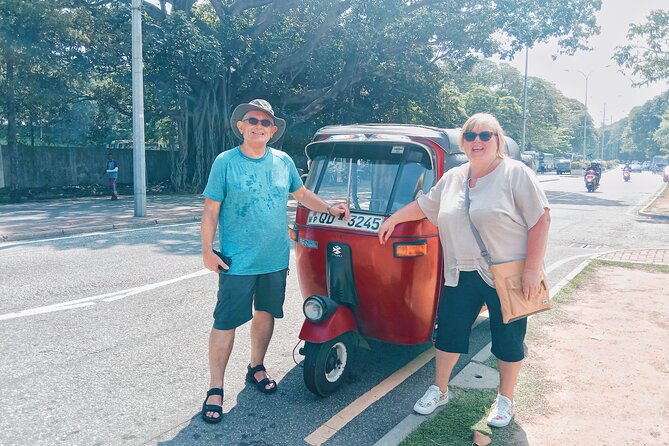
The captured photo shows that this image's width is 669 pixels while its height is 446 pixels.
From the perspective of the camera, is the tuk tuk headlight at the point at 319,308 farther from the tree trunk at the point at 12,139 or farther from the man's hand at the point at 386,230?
the tree trunk at the point at 12,139

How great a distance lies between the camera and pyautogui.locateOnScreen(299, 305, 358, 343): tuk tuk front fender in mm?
3777

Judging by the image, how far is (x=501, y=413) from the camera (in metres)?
3.48

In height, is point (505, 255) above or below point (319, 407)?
above

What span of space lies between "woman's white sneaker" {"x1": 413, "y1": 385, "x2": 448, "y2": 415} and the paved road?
16cm

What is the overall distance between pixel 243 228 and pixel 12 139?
19.2 meters

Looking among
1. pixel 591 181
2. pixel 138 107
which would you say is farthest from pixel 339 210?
pixel 591 181

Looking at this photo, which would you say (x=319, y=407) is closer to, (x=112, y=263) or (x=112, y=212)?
(x=112, y=263)

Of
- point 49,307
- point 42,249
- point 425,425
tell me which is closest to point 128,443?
point 425,425

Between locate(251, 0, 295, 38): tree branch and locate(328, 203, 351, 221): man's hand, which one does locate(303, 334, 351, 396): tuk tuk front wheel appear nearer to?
locate(328, 203, 351, 221): man's hand

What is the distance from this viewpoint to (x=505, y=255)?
330 centimetres

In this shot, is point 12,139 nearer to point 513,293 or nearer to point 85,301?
point 85,301

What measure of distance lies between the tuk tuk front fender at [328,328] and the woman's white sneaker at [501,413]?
44.0 inches

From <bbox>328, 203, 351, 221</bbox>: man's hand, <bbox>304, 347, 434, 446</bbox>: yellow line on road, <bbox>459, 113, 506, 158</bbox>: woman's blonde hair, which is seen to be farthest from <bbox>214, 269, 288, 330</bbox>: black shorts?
<bbox>459, 113, 506, 158</bbox>: woman's blonde hair

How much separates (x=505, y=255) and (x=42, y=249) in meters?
8.59
